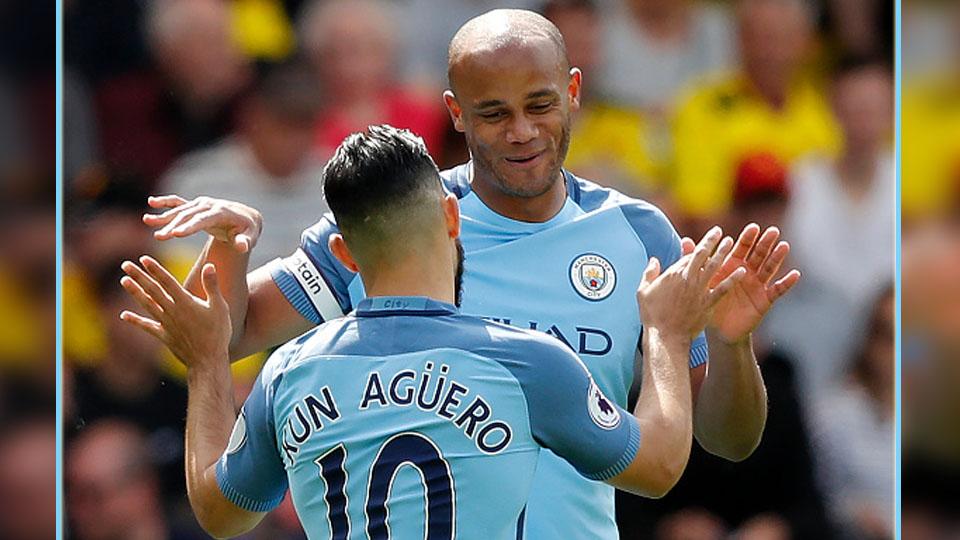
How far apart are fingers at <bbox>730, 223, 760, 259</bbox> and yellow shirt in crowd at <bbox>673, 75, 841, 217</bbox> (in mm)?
2756

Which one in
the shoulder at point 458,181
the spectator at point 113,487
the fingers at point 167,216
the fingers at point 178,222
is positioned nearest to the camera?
the fingers at point 178,222

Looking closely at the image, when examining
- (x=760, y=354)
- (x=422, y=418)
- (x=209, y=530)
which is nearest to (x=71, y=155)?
(x=760, y=354)

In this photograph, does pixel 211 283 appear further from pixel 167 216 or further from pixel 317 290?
pixel 317 290

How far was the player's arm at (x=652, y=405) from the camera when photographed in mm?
2965

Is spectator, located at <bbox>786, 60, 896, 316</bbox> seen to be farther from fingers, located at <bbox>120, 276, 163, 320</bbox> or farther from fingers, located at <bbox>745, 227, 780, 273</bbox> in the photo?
fingers, located at <bbox>120, 276, 163, 320</bbox>

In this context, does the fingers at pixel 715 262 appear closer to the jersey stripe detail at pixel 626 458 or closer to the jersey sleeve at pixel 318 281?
the jersey stripe detail at pixel 626 458

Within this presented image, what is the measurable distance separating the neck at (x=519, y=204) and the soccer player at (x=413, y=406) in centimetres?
71

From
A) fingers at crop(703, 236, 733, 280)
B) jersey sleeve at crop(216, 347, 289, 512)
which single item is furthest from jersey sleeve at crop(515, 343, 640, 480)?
jersey sleeve at crop(216, 347, 289, 512)

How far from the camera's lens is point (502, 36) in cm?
381

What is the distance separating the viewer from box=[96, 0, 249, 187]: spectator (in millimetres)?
6375

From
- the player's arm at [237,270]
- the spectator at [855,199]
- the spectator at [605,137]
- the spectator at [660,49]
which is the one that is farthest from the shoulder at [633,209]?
the spectator at [855,199]

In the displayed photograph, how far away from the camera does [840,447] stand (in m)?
6.52

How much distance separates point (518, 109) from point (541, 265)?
0.42 metres
